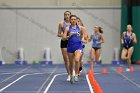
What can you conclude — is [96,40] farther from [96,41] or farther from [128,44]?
[128,44]

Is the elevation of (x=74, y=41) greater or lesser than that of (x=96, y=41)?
greater

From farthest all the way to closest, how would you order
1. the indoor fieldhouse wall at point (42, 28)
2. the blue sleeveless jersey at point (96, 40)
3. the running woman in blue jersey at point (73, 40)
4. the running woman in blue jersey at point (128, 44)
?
1. the indoor fieldhouse wall at point (42, 28)
2. the running woman in blue jersey at point (128, 44)
3. the blue sleeveless jersey at point (96, 40)
4. the running woman in blue jersey at point (73, 40)

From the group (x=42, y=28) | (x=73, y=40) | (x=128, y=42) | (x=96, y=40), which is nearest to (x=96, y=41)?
(x=96, y=40)

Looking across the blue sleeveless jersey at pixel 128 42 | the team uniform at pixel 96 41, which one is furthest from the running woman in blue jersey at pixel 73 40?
the blue sleeveless jersey at pixel 128 42

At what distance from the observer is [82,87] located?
11.3 m

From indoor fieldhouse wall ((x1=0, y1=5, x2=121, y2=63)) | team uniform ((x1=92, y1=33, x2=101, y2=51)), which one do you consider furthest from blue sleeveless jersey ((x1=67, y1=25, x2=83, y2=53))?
indoor fieldhouse wall ((x1=0, y1=5, x2=121, y2=63))

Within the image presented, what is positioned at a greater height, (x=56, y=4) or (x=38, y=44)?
(x=56, y=4)

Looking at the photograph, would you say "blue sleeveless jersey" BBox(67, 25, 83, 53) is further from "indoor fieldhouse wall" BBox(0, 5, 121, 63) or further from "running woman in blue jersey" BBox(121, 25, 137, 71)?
"indoor fieldhouse wall" BBox(0, 5, 121, 63)

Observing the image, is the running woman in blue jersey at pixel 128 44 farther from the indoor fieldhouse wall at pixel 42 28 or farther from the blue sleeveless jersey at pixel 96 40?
the indoor fieldhouse wall at pixel 42 28

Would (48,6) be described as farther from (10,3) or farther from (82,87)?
(82,87)

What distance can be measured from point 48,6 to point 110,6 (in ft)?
12.0

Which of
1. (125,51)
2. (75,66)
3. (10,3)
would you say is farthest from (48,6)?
(75,66)

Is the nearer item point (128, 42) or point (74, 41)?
point (74, 41)

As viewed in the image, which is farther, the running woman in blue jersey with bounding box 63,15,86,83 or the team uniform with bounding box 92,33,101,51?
the team uniform with bounding box 92,33,101,51
